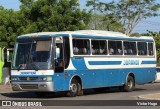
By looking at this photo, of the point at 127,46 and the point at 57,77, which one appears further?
the point at 127,46

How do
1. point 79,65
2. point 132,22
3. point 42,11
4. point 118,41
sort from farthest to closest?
point 132,22 → point 42,11 → point 118,41 → point 79,65

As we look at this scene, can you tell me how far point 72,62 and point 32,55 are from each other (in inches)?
74.5

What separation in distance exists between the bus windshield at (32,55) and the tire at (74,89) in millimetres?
1834

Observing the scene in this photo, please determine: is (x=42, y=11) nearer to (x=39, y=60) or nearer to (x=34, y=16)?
(x=34, y=16)

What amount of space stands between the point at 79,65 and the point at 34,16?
16280 mm

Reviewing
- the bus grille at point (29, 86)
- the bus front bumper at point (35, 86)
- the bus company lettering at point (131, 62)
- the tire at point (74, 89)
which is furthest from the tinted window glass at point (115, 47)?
the bus grille at point (29, 86)

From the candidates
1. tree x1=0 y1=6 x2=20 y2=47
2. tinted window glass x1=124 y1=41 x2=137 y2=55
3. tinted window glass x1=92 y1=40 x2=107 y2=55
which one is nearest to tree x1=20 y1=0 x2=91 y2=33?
tree x1=0 y1=6 x2=20 y2=47

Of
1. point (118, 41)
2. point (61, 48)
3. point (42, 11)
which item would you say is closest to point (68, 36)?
point (61, 48)

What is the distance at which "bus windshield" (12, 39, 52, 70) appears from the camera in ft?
68.2

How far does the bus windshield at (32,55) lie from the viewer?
20.8 m

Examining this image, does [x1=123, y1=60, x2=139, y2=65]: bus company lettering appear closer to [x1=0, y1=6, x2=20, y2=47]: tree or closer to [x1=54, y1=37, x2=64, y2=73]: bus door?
[x1=54, y1=37, x2=64, y2=73]: bus door

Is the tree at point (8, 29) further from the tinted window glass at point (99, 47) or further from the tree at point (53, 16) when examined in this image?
the tinted window glass at point (99, 47)

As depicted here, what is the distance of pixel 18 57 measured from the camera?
21.5 m

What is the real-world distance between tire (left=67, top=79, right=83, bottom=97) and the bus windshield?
6.02 feet
